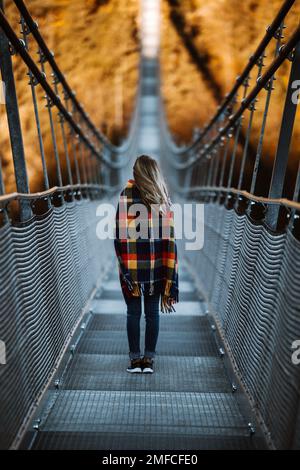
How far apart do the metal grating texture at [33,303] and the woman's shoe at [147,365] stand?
36 cm

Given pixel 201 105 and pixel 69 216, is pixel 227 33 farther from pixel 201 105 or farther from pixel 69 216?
pixel 69 216

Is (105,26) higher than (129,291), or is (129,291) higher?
(105,26)

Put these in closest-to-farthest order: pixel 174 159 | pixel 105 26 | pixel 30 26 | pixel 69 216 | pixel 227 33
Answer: pixel 30 26
pixel 69 216
pixel 174 159
pixel 105 26
pixel 227 33

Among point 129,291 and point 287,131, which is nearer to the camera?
point 287,131

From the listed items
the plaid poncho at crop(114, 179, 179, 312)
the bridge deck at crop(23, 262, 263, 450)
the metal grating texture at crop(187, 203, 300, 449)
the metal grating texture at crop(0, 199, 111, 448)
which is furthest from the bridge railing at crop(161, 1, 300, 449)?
the metal grating texture at crop(0, 199, 111, 448)

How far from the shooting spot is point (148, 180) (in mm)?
2021

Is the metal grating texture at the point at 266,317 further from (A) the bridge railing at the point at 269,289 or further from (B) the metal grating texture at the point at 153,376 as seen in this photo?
(B) the metal grating texture at the point at 153,376

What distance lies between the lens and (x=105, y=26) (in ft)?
43.9

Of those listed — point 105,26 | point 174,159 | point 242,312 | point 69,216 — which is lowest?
point 174,159

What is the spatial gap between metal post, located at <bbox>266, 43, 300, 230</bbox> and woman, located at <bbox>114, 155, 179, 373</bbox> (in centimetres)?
42

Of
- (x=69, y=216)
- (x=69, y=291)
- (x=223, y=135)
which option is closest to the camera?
(x=69, y=291)

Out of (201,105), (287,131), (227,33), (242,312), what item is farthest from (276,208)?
(201,105)

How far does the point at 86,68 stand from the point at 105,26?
193 centimetres

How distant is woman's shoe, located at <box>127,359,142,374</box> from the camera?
2.17 metres
